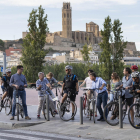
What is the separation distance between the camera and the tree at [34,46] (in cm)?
3909

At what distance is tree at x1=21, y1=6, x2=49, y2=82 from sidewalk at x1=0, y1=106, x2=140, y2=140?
93.7 ft

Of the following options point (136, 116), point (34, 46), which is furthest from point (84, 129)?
point (34, 46)

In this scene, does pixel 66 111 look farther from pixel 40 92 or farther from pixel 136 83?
pixel 136 83

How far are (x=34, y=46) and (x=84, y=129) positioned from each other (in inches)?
1241

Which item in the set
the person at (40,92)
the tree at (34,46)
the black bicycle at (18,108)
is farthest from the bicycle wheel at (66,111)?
the tree at (34,46)

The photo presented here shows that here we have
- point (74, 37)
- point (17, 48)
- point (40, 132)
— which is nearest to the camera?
point (40, 132)

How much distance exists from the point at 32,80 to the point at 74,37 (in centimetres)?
15920

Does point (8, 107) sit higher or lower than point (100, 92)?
lower

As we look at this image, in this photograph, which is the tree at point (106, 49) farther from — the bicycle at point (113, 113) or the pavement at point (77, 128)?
the bicycle at point (113, 113)

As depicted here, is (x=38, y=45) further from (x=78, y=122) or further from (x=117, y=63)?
(x=78, y=122)

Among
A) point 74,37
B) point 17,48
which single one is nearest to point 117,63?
point 17,48

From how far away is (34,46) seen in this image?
39625 mm

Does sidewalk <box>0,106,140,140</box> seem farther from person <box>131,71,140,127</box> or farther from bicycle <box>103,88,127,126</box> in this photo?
person <box>131,71,140,127</box>

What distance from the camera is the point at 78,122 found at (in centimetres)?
985
